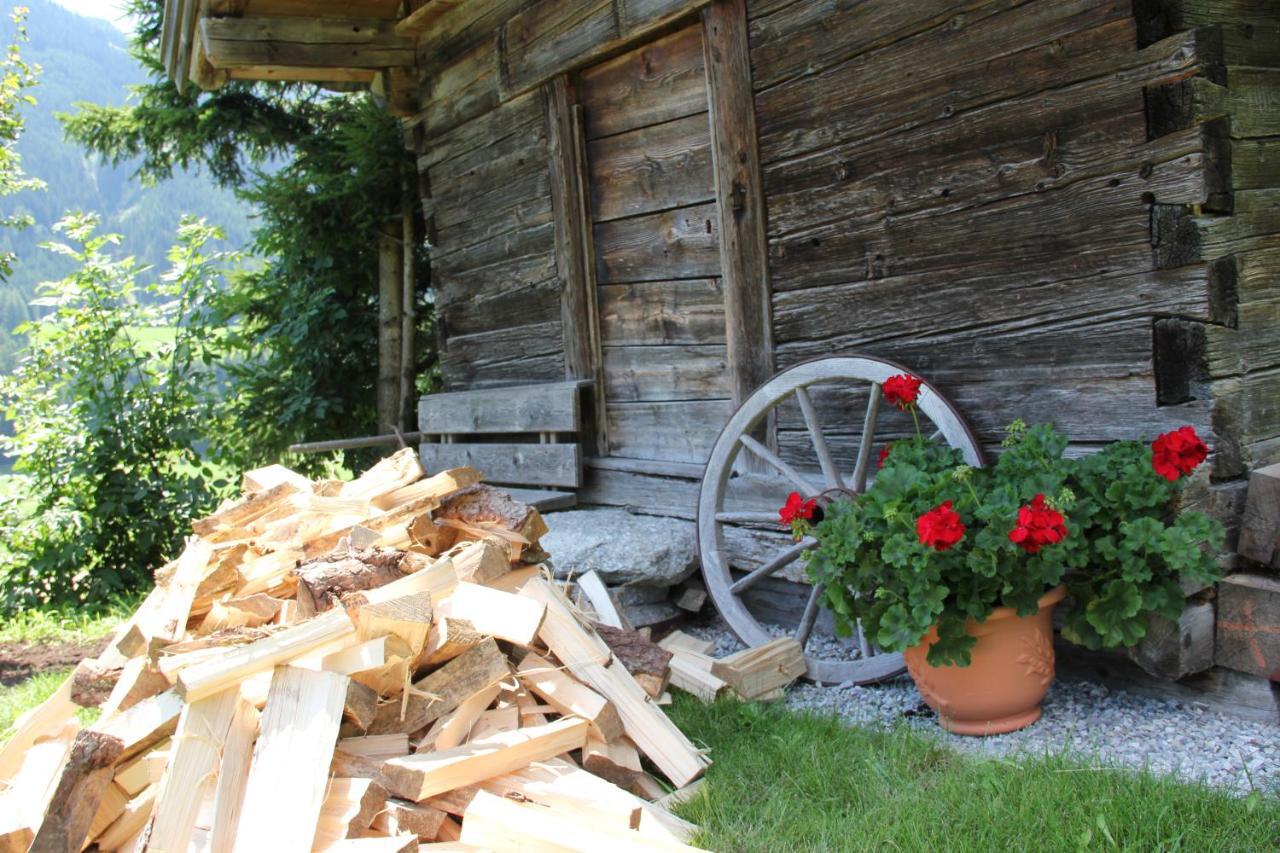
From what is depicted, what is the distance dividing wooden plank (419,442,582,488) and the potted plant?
8.12ft

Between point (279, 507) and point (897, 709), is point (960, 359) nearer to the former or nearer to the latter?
point (897, 709)

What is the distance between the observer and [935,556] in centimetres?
297

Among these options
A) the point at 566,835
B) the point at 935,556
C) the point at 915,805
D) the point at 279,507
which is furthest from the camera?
the point at 279,507

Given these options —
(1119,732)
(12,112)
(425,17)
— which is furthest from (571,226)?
(12,112)

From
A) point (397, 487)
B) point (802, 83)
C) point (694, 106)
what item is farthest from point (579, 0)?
point (397, 487)

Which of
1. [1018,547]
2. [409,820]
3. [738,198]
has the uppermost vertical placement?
[738,198]

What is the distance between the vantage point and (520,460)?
19.5ft

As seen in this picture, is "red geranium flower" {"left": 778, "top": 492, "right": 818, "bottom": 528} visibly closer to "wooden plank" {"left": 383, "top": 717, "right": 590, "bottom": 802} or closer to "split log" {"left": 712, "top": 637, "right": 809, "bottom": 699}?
"split log" {"left": 712, "top": 637, "right": 809, "bottom": 699}

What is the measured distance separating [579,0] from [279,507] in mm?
2900

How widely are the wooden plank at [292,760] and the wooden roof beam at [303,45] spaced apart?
464cm

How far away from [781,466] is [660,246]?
144 centimetres

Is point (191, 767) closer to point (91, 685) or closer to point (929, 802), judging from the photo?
point (91, 685)

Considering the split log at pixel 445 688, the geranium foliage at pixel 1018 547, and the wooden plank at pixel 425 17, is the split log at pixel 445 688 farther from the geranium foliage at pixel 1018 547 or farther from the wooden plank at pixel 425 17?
the wooden plank at pixel 425 17

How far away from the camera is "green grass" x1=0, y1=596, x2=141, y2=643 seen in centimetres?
629
